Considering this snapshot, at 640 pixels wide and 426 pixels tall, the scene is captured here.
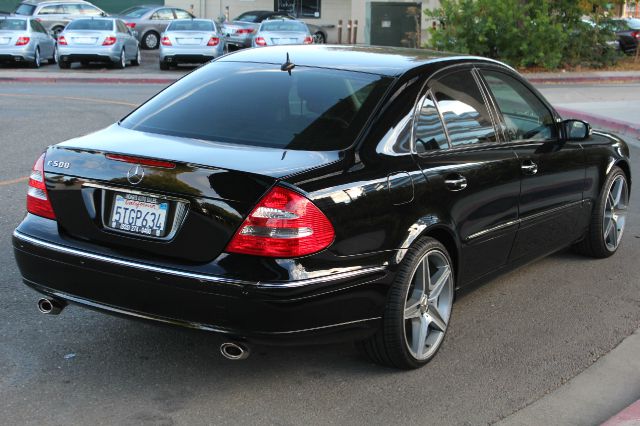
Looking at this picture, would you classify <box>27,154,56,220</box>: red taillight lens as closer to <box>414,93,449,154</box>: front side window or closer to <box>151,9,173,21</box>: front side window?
<box>414,93,449,154</box>: front side window

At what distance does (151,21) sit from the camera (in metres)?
36.4

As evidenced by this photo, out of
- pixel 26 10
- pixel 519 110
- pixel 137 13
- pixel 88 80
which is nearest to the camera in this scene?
pixel 519 110

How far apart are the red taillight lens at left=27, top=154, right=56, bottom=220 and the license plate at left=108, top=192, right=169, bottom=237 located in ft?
1.48

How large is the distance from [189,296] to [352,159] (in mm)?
1026

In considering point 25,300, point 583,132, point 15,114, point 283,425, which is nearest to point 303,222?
point 283,425

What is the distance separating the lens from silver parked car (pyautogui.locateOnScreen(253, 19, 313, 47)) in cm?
2759

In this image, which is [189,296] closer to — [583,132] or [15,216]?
[583,132]

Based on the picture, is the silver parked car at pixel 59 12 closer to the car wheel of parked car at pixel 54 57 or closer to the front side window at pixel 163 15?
the front side window at pixel 163 15

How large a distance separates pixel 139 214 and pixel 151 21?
1319 inches

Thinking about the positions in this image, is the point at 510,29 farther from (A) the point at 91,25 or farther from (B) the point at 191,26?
(A) the point at 91,25

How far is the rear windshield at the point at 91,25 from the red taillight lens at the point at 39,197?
23018 mm

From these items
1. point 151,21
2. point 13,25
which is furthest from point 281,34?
point 151,21

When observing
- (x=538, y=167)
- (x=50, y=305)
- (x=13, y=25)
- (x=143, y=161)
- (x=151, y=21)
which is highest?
(x=143, y=161)

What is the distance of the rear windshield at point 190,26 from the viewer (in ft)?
88.2
